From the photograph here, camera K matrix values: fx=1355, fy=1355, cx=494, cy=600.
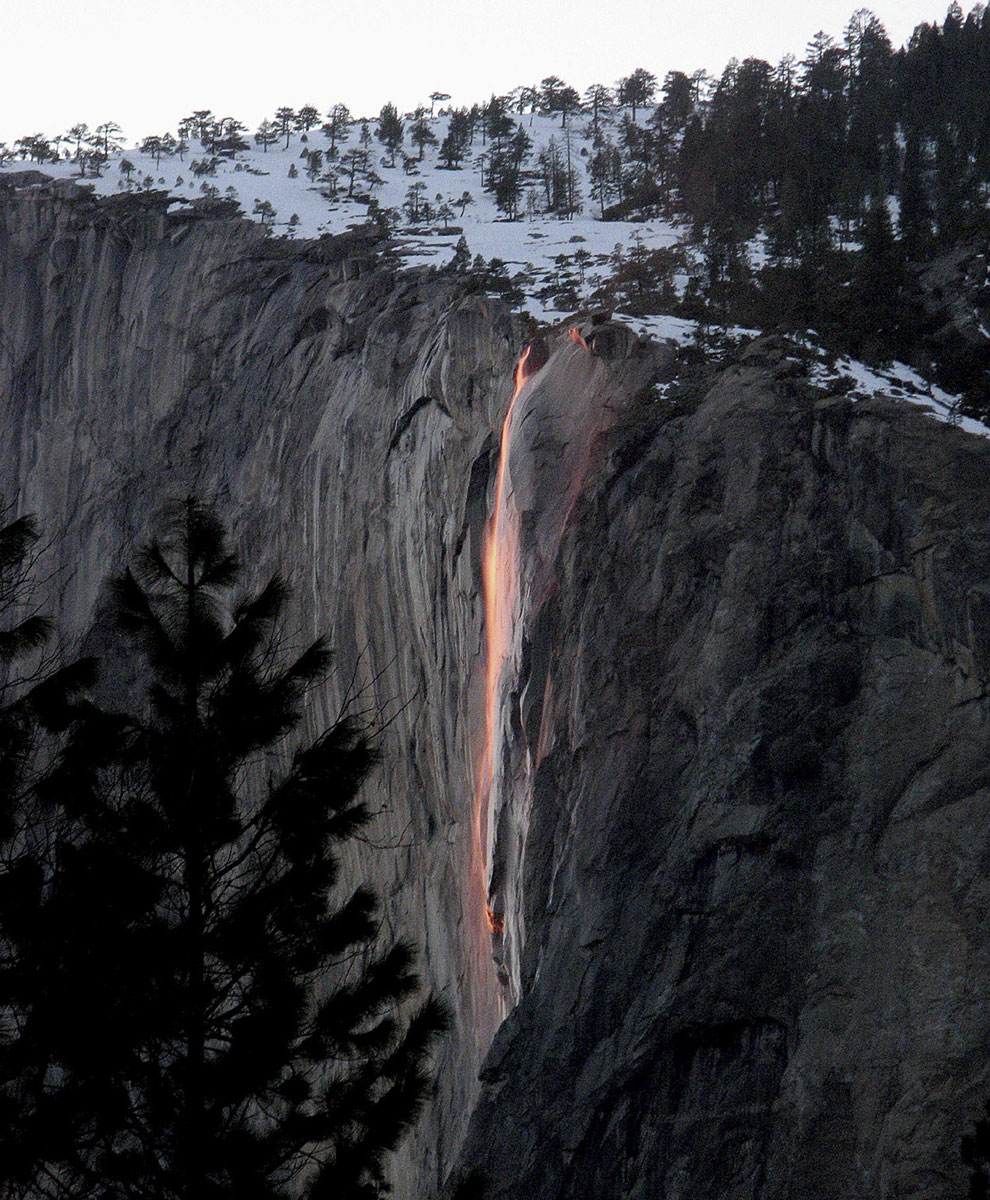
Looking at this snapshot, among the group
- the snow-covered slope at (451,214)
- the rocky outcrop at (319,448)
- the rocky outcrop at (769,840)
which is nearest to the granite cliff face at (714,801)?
the rocky outcrop at (769,840)

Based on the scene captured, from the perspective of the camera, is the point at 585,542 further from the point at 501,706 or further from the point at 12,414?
the point at 12,414

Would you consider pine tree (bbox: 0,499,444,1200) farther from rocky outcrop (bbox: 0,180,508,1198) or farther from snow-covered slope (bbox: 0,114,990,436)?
snow-covered slope (bbox: 0,114,990,436)

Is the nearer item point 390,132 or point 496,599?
point 496,599

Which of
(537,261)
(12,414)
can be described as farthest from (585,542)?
(12,414)

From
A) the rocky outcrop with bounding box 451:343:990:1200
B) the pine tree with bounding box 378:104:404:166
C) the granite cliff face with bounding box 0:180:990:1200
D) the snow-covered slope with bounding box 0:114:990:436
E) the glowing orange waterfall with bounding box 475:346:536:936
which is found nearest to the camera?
the rocky outcrop with bounding box 451:343:990:1200

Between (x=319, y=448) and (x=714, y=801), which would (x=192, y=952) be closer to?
(x=714, y=801)

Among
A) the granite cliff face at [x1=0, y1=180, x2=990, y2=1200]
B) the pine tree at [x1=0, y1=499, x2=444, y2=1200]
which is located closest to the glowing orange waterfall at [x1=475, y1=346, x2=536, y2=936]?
the granite cliff face at [x1=0, y1=180, x2=990, y2=1200]

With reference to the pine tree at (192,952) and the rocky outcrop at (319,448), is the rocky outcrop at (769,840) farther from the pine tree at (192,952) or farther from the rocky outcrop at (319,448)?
the pine tree at (192,952)

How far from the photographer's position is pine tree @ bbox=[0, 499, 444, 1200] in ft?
25.8

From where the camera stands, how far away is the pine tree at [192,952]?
786 centimetres

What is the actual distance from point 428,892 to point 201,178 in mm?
41876

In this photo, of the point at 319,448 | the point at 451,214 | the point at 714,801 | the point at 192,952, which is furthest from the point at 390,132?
the point at 192,952

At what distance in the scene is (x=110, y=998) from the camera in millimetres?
7988

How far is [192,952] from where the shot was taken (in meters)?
8.35
